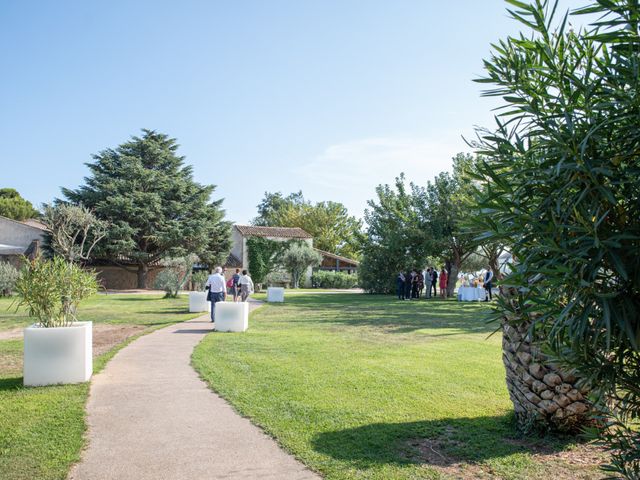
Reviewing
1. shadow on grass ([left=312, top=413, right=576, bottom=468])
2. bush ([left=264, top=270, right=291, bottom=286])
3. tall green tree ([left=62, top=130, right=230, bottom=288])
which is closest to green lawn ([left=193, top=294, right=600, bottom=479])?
shadow on grass ([left=312, top=413, right=576, bottom=468])

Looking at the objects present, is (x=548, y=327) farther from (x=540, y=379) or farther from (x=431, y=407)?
(x=431, y=407)

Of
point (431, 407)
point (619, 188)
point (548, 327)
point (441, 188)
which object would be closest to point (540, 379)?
point (431, 407)

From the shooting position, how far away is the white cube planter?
14023 mm

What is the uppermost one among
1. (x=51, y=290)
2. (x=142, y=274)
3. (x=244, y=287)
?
(x=51, y=290)

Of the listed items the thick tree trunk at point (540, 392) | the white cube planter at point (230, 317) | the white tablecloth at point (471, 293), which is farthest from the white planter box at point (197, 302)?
the white tablecloth at point (471, 293)

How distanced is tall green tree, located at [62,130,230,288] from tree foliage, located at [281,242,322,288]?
621 centimetres

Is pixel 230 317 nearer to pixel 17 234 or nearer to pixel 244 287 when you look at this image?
pixel 244 287

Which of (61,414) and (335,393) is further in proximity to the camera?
(335,393)

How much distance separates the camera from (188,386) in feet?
24.8

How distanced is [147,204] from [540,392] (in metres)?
41.9

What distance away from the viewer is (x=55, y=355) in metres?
7.55

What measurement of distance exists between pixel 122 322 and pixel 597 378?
53.3 feet

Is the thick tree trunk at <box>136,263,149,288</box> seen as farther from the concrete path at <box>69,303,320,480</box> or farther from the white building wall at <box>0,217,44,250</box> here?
the concrete path at <box>69,303,320,480</box>

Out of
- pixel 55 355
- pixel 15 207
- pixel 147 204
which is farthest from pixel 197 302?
pixel 15 207
